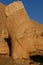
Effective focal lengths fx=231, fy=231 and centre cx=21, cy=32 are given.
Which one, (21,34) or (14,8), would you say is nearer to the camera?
(21,34)

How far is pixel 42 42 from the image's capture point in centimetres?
1336

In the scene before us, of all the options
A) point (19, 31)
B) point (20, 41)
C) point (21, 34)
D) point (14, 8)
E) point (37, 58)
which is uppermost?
point (14, 8)

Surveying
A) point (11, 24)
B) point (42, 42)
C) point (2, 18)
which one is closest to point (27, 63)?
point (42, 42)

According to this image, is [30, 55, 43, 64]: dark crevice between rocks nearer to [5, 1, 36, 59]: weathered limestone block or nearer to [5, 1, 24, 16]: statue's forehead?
[5, 1, 36, 59]: weathered limestone block

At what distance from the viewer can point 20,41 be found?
43.7ft

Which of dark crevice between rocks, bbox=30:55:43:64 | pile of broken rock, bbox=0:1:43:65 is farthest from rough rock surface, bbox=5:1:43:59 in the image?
dark crevice between rocks, bbox=30:55:43:64

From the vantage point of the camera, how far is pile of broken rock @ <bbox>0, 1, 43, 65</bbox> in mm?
13156

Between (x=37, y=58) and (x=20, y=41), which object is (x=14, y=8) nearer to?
(x=20, y=41)

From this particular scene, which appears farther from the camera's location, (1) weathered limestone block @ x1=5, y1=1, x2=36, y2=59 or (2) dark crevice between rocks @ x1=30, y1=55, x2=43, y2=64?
(2) dark crevice between rocks @ x1=30, y1=55, x2=43, y2=64

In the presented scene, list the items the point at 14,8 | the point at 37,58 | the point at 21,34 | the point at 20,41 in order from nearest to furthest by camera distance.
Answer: the point at 20,41, the point at 21,34, the point at 37,58, the point at 14,8

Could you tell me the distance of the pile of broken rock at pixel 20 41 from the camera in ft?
43.2

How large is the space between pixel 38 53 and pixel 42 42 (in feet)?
2.30

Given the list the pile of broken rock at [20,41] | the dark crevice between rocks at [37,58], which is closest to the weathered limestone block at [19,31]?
the pile of broken rock at [20,41]

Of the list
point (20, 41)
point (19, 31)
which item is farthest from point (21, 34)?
point (20, 41)
